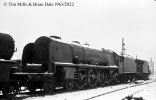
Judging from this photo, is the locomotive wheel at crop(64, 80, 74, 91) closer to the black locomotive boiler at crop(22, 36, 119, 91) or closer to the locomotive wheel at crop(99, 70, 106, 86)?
the black locomotive boiler at crop(22, 36, 119, 91)

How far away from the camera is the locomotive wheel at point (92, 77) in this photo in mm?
18514

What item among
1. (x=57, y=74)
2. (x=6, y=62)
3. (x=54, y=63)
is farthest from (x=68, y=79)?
(x=6, y=62)

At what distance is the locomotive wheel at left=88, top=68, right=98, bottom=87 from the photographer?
1851cm

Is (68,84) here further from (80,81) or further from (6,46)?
(6,46)

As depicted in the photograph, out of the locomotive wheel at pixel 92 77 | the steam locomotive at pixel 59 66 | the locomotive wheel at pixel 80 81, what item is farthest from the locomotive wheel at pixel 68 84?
the locomotive wheel at pixel 92 77

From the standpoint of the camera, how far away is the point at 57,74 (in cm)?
1489

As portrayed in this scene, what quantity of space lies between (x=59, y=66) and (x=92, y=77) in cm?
463

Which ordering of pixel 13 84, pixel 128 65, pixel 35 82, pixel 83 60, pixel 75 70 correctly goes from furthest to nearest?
pixel 128 65 < pixel 83 60 < pixel 75 70 < pixel 35 82 < pixel 13 84

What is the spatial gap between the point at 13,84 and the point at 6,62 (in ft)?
4.06

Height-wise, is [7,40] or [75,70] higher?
[7,40]

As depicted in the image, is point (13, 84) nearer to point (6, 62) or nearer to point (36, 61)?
point (6, 62)

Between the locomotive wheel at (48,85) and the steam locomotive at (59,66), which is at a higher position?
the steam locomotive at (59,66)

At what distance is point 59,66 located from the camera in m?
14.9

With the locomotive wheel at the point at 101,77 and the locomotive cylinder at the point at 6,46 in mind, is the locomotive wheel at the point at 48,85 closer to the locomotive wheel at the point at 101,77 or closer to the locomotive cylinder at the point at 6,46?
the locomotive cylinder at the point at 6,46
